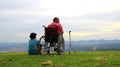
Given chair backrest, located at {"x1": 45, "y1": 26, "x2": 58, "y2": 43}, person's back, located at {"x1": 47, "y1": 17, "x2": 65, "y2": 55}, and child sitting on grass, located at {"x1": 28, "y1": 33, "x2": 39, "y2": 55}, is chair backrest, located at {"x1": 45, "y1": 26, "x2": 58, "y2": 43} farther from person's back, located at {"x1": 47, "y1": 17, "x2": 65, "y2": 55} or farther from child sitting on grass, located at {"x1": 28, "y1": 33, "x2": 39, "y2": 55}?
child sitting on grass, located at {"x1": 28, "y1": 33, "x2": 39, "y2": 55}

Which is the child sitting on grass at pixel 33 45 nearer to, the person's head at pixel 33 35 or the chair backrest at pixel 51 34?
the person's head at pixel 33 35

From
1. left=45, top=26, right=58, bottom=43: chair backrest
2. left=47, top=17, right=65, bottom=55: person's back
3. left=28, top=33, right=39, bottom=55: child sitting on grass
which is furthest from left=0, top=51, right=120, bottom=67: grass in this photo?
left=28, top=33, right=39, bottom=55: child sitting on grass

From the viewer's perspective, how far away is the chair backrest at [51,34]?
25172mm

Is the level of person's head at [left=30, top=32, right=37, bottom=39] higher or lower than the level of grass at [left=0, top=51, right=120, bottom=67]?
higher

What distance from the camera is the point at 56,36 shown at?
25.3 metres

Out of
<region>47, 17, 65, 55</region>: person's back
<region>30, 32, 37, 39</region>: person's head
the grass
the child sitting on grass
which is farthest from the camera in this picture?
<region>30, 32, 37, 39</region>: person's head

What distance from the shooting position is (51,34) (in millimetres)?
25391

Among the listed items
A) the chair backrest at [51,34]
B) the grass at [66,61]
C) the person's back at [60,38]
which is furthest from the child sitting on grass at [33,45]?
the grass at [66,61]

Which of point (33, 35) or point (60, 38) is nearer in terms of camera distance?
point (60, 38)

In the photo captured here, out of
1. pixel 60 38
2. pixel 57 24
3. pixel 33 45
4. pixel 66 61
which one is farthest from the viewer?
pixel 33 45

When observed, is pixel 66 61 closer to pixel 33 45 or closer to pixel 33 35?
pixel 33 45

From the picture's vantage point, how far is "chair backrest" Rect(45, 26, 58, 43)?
2517 cm

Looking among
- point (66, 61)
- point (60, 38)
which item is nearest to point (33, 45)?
point (60, 38)

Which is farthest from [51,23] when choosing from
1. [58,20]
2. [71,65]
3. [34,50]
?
[71,65]
